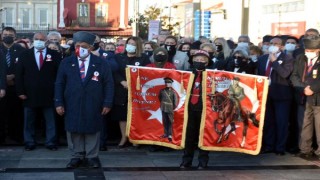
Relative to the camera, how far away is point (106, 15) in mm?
53656

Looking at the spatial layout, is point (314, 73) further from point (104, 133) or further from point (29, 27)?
point (29, 27)

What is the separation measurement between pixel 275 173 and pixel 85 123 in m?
2.80

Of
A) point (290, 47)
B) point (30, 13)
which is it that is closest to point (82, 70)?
point (290, 47)

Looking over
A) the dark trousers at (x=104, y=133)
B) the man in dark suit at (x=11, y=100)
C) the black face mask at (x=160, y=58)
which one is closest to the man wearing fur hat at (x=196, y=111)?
the black face mask at (x=160, y=58)

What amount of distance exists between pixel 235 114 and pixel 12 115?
4237 mm

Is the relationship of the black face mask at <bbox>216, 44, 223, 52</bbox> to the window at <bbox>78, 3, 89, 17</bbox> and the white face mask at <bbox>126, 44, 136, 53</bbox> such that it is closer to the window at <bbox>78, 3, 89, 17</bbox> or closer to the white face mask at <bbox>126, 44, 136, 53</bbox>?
the white face mask at <bbox>126, 44, 136, 53</bbox>

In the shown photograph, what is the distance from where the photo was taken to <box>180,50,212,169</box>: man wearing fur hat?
8.70 meters

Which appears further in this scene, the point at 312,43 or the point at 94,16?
the point at 94,16

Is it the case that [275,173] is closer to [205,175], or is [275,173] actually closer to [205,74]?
[205,175]

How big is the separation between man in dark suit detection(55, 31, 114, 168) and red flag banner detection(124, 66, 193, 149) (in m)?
0.79

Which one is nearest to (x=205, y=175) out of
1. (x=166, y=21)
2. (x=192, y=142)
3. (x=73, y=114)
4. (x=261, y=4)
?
(x=192, y=142)

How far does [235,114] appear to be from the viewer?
8836mm

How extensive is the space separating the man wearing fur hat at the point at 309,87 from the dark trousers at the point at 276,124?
0.33 metres

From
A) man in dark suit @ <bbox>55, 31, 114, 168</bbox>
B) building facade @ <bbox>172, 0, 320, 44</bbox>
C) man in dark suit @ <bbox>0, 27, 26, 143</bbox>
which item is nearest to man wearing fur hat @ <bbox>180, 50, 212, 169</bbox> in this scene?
man in dark suit @ <bbox>55, 31, 114, 168</bbox>
